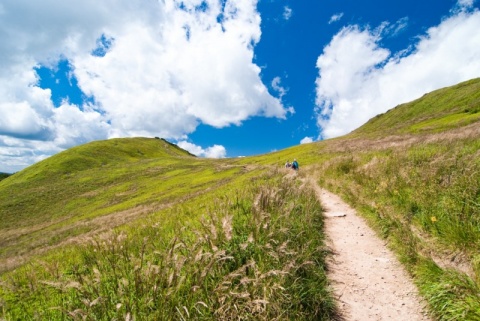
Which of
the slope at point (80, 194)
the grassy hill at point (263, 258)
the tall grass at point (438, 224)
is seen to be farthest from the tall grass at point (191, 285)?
the slope at point (80, 194)

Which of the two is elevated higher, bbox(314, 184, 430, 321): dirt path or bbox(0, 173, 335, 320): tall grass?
bbox(0, 173, 335, 320): tall grass

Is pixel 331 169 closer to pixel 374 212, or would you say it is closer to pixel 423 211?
pixel 374 212

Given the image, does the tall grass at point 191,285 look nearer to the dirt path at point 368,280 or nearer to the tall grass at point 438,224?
the dirt path at point 368,280

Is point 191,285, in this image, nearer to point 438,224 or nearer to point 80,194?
point 438,224

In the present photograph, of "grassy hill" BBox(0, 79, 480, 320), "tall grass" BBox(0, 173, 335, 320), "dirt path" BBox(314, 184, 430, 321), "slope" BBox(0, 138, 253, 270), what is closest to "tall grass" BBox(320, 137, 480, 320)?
"grassy hill" BBox(0, 79, 480, 320)

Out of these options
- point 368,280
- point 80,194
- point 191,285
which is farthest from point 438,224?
point 80,194

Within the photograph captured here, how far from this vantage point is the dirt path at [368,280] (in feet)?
16.4

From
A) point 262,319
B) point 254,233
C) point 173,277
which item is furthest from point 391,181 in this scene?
point 173,277

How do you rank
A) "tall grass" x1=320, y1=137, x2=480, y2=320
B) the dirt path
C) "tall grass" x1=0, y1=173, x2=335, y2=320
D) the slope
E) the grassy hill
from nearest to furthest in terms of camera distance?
"tall grass" x1=0, y1=173, x2=335, y2=320 → the grassy hill → "tall grass" x1=320, y1=137, x2=480, y2=320 → the dirt path → the slope

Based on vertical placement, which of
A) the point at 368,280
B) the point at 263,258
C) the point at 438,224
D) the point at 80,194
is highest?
the point at 80,194

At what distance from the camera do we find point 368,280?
20.1 ft

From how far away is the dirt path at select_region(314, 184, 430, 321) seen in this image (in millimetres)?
4984

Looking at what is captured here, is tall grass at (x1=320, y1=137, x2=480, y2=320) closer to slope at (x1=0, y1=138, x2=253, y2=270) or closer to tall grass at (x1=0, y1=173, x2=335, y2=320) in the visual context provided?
tall grass at (x1=0, y1=173, x2=335, y2=320)

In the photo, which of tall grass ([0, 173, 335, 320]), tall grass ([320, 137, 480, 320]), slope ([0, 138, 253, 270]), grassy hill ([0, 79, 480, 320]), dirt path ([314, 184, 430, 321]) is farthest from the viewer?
slope ([0, 138, 253, 270])
